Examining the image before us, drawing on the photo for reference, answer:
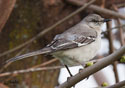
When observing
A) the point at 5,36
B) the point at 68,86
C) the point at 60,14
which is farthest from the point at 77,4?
the point at 68,86

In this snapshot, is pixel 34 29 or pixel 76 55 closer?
pixel 76 55

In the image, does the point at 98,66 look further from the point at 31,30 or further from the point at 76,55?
the point at 31,30

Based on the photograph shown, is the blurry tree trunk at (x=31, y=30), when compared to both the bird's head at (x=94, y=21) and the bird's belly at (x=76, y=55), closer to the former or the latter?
the bird's head at (x=94, y=21)

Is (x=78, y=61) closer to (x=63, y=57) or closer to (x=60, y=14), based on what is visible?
(x=63, y=57)

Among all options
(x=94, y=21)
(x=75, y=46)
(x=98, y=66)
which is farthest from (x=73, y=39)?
(x=98, y=66)

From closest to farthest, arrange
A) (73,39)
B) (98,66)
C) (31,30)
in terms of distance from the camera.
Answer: (98,66) < (73,39) < (31,30)
